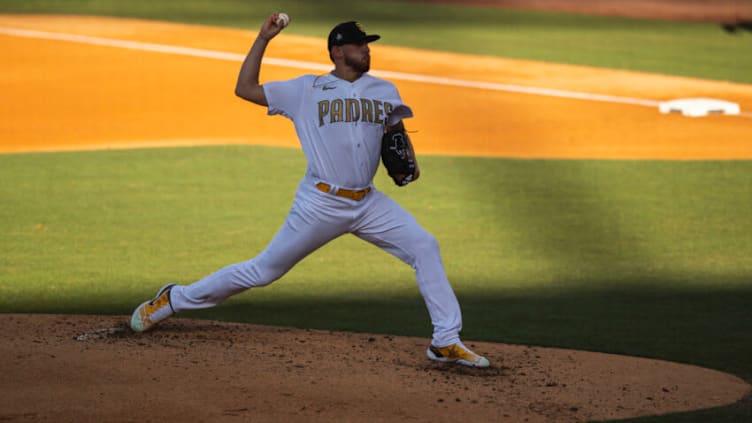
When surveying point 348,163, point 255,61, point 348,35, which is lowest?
point 348,163

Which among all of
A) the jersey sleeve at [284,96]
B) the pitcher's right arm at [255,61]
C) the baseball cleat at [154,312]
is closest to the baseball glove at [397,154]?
the jersey sleeve at [284,96]

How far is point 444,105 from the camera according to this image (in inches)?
667

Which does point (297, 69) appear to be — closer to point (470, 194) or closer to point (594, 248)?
point (470, 194)

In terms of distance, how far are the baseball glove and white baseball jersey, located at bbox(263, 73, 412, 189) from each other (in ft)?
0.15

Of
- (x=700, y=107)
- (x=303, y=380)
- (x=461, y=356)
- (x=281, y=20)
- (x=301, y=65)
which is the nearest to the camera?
(x=303, y=380)

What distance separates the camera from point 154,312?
23.0 ft

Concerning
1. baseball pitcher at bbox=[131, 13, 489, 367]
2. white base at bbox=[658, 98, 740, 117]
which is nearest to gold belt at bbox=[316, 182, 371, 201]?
baseball pitcher at bbox=[131, 13, 489, 367]

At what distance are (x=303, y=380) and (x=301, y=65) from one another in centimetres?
1332

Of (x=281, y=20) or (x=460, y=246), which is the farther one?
(x=460, y=246)

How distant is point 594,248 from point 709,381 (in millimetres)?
3695

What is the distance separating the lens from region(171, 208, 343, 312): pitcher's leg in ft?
21.6

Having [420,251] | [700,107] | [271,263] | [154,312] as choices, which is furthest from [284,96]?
[700,107]

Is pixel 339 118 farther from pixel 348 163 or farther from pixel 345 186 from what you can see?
pixel 345 186

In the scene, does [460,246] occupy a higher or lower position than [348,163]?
lower
